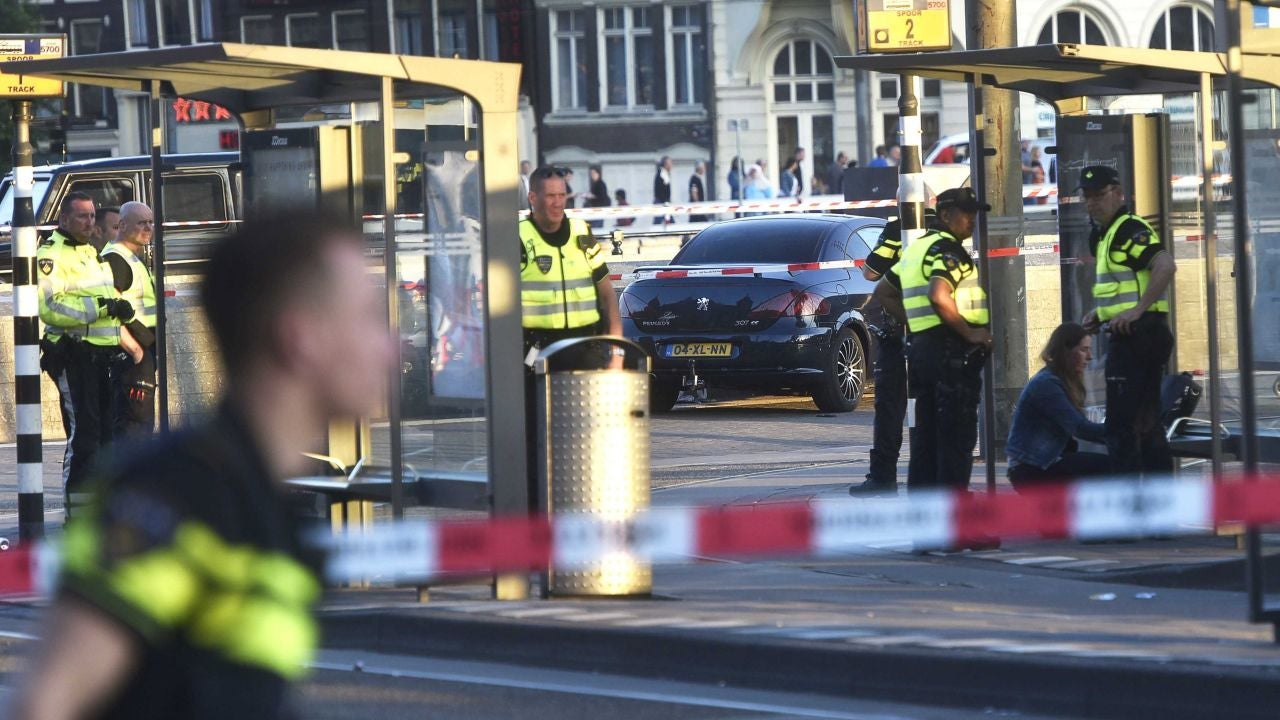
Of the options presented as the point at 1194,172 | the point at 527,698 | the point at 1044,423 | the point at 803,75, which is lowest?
the point at 527,698

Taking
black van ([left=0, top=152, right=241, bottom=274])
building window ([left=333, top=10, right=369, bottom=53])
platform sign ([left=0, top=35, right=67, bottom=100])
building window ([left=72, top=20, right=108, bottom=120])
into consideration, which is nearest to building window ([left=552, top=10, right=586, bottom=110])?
building window ([left=333, top=10, right=369, bottom=53])

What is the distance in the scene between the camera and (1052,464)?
10.4 meters

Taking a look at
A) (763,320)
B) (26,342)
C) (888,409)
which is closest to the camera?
(26,342)

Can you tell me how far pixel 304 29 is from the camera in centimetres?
5778

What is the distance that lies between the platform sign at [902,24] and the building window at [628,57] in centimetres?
4185

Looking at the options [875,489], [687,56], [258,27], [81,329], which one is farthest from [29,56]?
[258,27]

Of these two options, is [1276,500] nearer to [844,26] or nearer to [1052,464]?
[1052,464]

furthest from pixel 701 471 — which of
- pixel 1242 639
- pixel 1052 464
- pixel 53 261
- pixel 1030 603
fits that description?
pixel 1242 639

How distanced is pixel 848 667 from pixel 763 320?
9.06 metres

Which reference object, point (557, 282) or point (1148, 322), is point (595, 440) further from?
point (1148, 322)

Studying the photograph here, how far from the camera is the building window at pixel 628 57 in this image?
53781 millimetres

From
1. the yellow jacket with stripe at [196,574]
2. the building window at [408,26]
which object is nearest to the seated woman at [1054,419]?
the yellow jacket with stripe at [196,574]

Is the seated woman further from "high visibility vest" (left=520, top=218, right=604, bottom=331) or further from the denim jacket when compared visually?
"high visibility vest" (left=520, top=218, right=604, bottom=331)

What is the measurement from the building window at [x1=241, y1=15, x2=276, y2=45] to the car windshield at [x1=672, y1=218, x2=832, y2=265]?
139 feet
